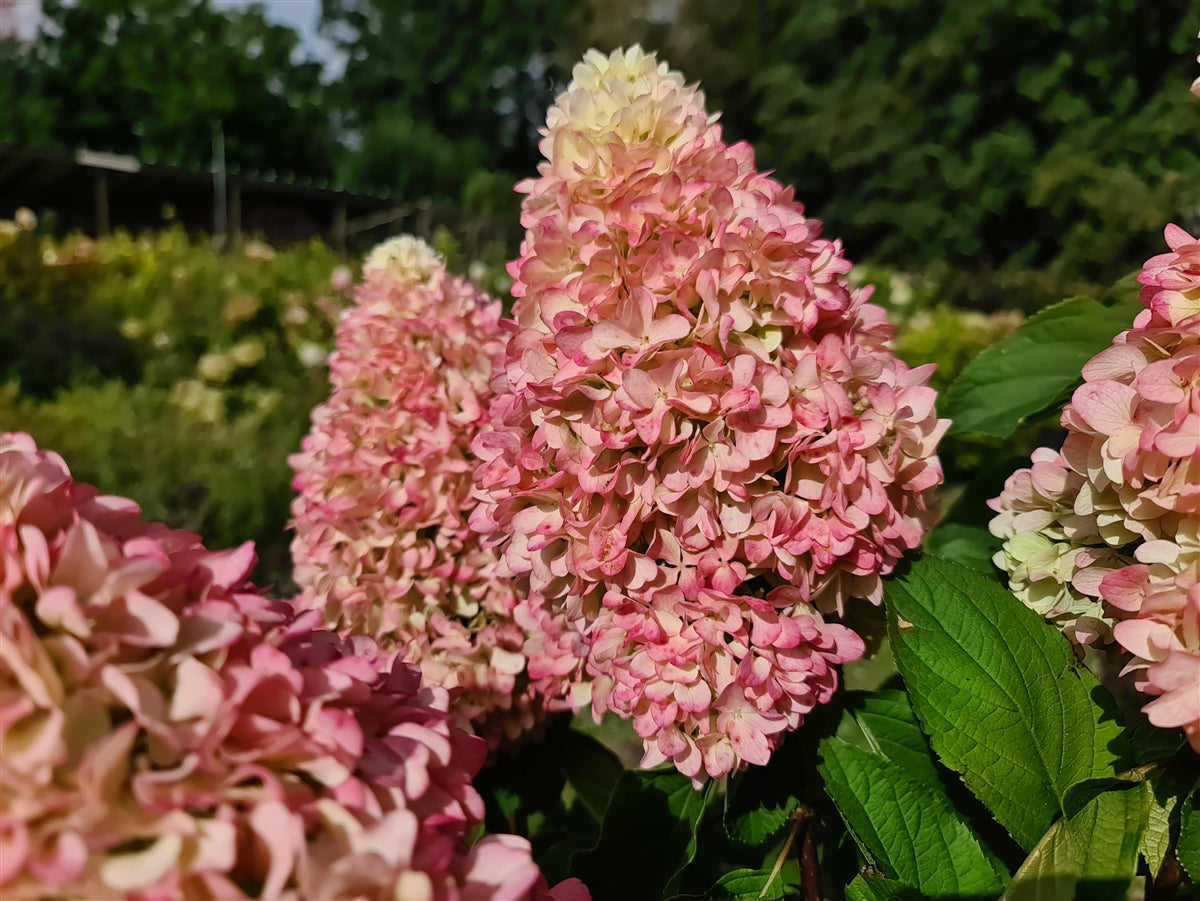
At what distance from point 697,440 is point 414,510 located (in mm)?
389

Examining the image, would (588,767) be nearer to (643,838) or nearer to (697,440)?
(643,838)

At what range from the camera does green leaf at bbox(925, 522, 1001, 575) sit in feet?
2.66

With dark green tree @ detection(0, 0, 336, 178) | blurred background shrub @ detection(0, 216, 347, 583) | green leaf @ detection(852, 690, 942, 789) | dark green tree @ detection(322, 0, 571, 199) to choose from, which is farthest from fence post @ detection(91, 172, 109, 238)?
dark green tree @ detection(322, 0, 571, 199)

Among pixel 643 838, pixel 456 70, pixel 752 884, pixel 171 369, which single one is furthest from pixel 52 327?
pixel 456 70

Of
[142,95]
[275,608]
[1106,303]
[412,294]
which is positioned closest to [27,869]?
[275,608]

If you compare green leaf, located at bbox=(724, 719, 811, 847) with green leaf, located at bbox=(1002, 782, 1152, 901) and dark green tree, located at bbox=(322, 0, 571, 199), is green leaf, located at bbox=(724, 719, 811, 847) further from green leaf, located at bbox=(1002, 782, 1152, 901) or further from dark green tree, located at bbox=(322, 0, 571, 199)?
dark green tree, located at bbox=(322, 0, 571, 199)

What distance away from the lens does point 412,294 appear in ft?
3.24

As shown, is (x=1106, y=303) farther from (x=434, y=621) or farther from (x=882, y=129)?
(x=882, y=129)

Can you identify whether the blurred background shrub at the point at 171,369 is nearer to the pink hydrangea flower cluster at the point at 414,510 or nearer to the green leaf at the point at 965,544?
the pink hydrangea flower cluster at the point at 414,510

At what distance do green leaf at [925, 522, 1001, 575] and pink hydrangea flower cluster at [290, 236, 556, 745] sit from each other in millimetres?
428

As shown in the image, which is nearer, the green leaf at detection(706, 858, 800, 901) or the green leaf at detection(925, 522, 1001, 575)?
the green leaf at detection(706, 858, 800, 901)

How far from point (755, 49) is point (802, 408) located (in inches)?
656

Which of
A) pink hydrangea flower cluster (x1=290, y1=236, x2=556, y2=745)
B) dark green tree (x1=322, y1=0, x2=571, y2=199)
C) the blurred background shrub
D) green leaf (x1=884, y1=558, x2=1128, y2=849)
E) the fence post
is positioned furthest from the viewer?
dark green tree (x1=322, y1=0, x2=571, y2=199)

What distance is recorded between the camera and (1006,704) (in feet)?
1.90
